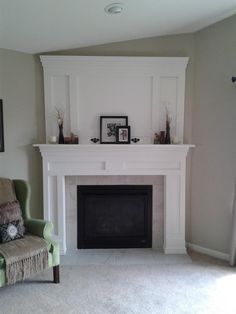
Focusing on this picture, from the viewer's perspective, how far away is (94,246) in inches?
148

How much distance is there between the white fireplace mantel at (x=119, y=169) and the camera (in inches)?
139

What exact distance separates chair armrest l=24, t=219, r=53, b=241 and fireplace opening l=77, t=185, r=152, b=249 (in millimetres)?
825

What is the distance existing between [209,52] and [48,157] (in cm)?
230

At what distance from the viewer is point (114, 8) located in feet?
8.46

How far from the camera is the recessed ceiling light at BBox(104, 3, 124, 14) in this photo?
2.53m

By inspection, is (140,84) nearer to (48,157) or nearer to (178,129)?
(178,129)

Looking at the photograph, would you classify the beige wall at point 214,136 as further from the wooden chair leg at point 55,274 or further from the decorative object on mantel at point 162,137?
the wooden chair leg at point 55,274

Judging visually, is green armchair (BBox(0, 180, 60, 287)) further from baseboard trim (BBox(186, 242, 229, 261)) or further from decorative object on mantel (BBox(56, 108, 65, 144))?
baseboard trim (BBox(186, 242, 229, 261))

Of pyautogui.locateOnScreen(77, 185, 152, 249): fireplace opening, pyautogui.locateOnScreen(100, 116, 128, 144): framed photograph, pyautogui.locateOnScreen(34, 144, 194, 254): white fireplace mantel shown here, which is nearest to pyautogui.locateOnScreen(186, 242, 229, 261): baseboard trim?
pyautogui.locateOnScreen(34, 144, 194, 254): white fireplace mantel

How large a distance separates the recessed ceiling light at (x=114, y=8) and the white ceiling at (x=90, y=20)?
4cm

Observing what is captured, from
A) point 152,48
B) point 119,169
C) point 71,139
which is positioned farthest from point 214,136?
point 71,139

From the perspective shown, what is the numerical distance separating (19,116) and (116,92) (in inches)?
48.1

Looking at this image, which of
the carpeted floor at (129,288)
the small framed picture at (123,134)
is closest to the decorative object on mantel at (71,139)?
the small framed picture at (123,134)

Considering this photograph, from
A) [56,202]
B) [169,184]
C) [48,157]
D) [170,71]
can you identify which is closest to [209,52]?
[170,71]
